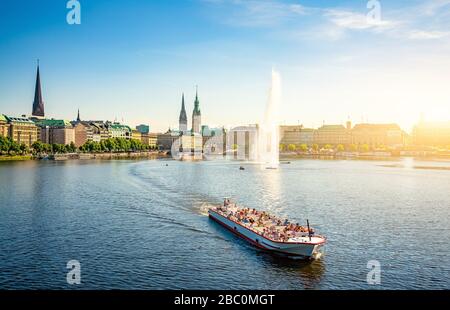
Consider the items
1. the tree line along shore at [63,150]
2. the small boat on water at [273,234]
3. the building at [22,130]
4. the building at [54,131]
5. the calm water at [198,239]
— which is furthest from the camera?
the building at [54,131]

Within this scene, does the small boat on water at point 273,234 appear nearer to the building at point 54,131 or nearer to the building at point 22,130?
the building at point 22,130

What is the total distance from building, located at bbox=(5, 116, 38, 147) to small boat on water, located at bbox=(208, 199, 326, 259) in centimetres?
11202

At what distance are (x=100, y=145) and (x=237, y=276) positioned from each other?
135966 mm

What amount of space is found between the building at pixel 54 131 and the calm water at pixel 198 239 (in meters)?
106

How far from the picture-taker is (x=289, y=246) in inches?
950

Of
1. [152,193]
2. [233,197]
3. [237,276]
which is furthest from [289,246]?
[152,193]

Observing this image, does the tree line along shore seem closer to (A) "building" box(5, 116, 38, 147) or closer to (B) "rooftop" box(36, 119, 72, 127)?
(A) "building" box(5, 116, 38, 147)

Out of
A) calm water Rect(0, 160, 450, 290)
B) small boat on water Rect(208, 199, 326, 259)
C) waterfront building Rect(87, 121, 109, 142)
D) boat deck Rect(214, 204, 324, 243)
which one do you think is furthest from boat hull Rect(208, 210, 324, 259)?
waterfront building Rect(87, 121, 109, 142)

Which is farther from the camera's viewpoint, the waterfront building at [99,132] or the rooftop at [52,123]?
the waterfront building at [99,132]

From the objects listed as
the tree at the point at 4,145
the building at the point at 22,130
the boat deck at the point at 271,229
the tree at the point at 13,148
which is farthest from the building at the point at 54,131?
the boat deck at the point at 271,229

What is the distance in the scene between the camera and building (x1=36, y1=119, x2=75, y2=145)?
502 feet

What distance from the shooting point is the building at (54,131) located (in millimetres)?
152875

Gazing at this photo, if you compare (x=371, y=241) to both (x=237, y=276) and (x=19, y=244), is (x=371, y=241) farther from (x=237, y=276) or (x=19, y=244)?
(x=19, y=244)

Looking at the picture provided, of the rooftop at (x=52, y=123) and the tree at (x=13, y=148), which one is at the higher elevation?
the rooftop at (x=52, y=123)
